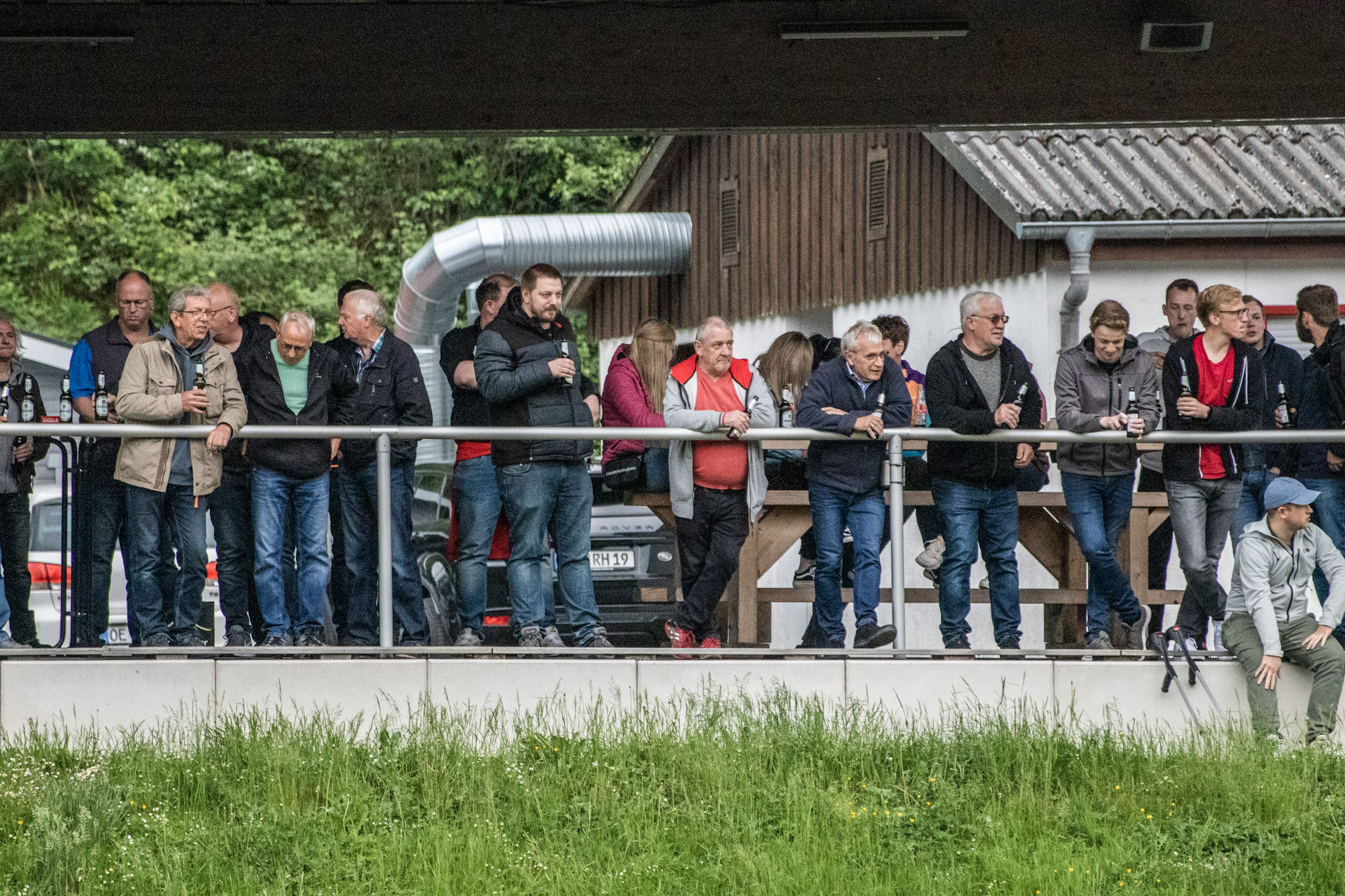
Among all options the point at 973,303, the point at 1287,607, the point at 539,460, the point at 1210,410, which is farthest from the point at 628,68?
the point at 1287,607

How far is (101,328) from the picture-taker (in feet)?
32.1

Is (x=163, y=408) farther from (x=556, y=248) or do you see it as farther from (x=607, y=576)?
(x=556, y=248)

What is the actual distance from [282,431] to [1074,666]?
14.2 feet

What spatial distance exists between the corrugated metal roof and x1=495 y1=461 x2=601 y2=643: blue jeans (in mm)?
6486

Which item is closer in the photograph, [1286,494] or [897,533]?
[1286,494]

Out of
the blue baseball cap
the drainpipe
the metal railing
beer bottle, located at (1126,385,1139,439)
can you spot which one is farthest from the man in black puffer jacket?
the drainpipe

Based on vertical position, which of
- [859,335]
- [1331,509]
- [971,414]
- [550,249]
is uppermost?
[550,249]

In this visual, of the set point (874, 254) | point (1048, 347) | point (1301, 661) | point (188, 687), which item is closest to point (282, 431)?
point (188, 687)

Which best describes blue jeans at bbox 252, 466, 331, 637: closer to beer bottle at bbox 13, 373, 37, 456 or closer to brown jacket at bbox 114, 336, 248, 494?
brown jacket at bbox 114, 336, 248, 494

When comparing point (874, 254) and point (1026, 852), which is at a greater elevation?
point (874, 254)

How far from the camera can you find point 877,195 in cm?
1809

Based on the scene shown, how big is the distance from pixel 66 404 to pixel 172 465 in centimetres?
77

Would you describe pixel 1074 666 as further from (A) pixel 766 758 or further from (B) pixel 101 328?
(B) pixel 101 328

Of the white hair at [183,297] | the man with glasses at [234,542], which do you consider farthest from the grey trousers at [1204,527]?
the white hair at [183,297]
